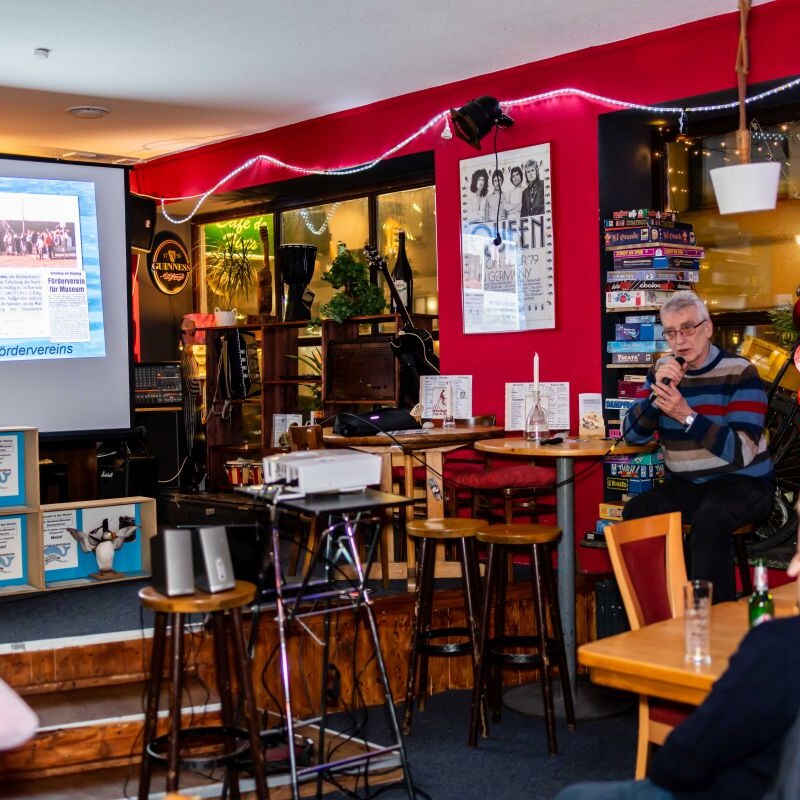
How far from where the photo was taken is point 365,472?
339 cm

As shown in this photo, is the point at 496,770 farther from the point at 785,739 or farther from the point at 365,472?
the point at 785,739

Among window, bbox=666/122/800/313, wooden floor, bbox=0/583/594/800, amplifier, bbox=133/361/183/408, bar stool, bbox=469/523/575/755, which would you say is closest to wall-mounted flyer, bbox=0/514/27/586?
wooden floor, bbox=0/583/594/800

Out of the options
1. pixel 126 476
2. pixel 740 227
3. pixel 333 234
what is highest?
pixel 333 234

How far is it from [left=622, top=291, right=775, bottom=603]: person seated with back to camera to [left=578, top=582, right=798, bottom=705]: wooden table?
1536mm

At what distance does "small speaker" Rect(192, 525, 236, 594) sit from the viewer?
3.15 metres

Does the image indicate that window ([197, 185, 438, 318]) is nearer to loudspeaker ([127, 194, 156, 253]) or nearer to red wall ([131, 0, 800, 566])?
red wall ([131, 0, 800, 566])

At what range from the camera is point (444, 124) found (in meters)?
6.61

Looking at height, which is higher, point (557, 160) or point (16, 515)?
point (557, 160)

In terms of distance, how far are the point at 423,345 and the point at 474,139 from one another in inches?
50.2

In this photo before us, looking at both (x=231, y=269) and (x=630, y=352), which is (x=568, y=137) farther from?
(x=231, y=269)

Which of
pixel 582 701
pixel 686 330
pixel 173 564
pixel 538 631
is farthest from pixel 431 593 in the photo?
pixel 173 564

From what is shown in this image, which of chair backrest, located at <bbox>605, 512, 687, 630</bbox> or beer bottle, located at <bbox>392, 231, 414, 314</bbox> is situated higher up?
beer bottle, located at <bbox>392, 231, 414, 314</bbox>

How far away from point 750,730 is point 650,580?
1.30 metres

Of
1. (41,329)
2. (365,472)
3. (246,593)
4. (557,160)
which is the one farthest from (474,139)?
(246,593)
